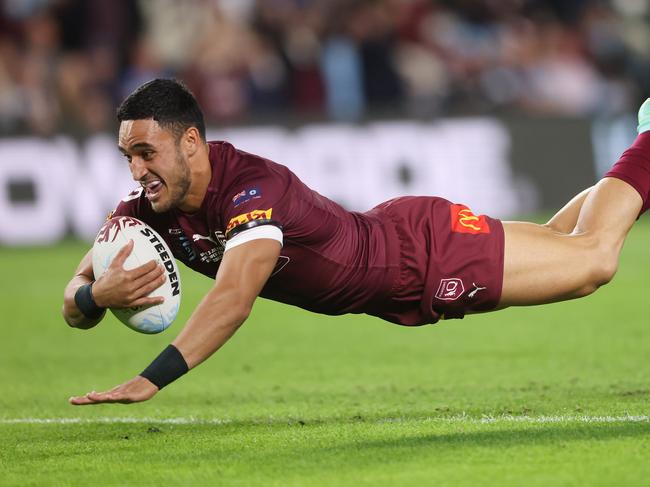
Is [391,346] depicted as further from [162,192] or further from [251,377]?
[162,192]

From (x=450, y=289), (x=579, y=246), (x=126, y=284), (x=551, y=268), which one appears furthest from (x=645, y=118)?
(x=126, y=284)

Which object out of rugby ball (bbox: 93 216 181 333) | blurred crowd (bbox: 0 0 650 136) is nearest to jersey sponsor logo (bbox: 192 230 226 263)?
rugby ball (bbox: 93 216 181 333)

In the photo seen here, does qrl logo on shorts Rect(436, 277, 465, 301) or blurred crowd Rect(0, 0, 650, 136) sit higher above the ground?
blurred crowd Rect(0, 0, 650, 136)

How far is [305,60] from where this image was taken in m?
20.3

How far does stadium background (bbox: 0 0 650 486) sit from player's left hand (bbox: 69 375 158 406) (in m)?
0.40

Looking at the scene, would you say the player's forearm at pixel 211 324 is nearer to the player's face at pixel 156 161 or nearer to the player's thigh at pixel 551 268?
the player's face at pixel 156 161

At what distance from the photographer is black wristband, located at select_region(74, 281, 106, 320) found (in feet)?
21.8

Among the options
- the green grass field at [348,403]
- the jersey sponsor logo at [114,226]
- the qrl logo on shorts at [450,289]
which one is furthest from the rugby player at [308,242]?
the green grass field at [348,403]

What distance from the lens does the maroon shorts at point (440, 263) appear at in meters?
7.09

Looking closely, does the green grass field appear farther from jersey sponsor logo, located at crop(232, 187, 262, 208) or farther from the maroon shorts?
jersey sponsor logo, located at crop(232, 187, 262, 208)

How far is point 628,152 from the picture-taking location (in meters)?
7.57

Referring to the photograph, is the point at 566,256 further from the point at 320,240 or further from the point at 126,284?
the point at 126,284

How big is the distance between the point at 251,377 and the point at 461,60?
13222 millimetres

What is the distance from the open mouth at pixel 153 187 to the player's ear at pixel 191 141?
8.6 inches
